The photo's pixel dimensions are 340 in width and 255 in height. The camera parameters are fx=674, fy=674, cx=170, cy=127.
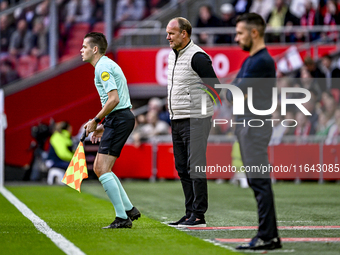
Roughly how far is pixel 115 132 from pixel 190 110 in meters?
0.95

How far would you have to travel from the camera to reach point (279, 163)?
17.5 metres

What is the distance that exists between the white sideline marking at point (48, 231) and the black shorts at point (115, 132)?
100 centimetres

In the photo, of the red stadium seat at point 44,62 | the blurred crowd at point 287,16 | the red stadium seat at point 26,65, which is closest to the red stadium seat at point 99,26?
the red stadium seat at point 44,62

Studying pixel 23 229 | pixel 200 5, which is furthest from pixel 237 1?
pixel 23 229

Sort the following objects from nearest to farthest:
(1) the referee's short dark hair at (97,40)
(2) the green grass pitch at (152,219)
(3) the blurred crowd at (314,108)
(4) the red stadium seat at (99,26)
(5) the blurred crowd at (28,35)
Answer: (2) the green grass pitch at (152,219)
(1) the referee's short dark hair at (97,40)
(3) the blurred crowd at (314,108)
(5) the blurred crowd at (28,35)
(4) the red stadium seat at (99,26)

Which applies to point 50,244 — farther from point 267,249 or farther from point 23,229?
point 267,249

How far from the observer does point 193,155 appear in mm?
7395

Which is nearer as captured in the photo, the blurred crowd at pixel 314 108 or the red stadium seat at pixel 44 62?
the blurred crowd at pixel 314 108

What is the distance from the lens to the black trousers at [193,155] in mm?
7359

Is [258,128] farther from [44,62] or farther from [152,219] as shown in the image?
[44,62]

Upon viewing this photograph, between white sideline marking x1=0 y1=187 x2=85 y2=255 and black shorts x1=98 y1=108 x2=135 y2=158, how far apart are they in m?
1.00

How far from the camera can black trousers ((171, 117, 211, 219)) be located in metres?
7.36

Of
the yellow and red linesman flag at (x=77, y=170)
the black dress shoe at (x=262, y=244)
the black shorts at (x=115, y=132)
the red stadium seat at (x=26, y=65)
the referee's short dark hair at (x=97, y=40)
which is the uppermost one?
the red stadium seat at (x=26, y=65)

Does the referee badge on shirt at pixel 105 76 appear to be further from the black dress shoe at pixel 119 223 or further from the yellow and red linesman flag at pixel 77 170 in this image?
the black dress shoe at pixel 119 223
